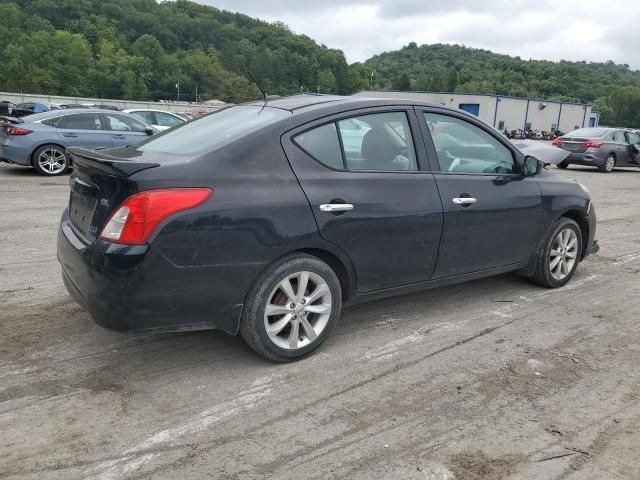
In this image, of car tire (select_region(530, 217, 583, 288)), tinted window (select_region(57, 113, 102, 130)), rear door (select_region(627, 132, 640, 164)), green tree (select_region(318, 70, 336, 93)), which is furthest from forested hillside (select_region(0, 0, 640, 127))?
car tire (select_region(530, 217, 583, 288))

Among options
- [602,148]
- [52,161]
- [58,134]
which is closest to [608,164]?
[602,148]

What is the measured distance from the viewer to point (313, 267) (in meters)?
3.50

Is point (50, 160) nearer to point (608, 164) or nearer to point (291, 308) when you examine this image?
point (291, 308)

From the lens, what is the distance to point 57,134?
11867 mm

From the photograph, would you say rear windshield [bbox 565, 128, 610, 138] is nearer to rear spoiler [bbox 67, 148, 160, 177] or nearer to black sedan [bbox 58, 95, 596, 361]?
black sedan [bbox 58, 95, 596, 361]

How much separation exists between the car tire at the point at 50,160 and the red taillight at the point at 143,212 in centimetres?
1010

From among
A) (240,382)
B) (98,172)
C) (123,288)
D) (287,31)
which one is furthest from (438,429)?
(287,31)

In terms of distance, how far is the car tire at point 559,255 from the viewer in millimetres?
5012

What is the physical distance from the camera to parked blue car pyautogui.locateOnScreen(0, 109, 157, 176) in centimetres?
1164

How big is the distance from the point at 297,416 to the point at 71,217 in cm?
196

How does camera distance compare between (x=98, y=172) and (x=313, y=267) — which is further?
(x=313, y=267)

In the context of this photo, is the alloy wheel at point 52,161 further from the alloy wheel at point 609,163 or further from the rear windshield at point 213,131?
the alloy wheel at point 609,163

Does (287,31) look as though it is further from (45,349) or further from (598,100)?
(45,349)

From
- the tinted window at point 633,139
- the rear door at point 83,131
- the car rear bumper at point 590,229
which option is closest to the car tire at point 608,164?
the tinted window at point 633,139
